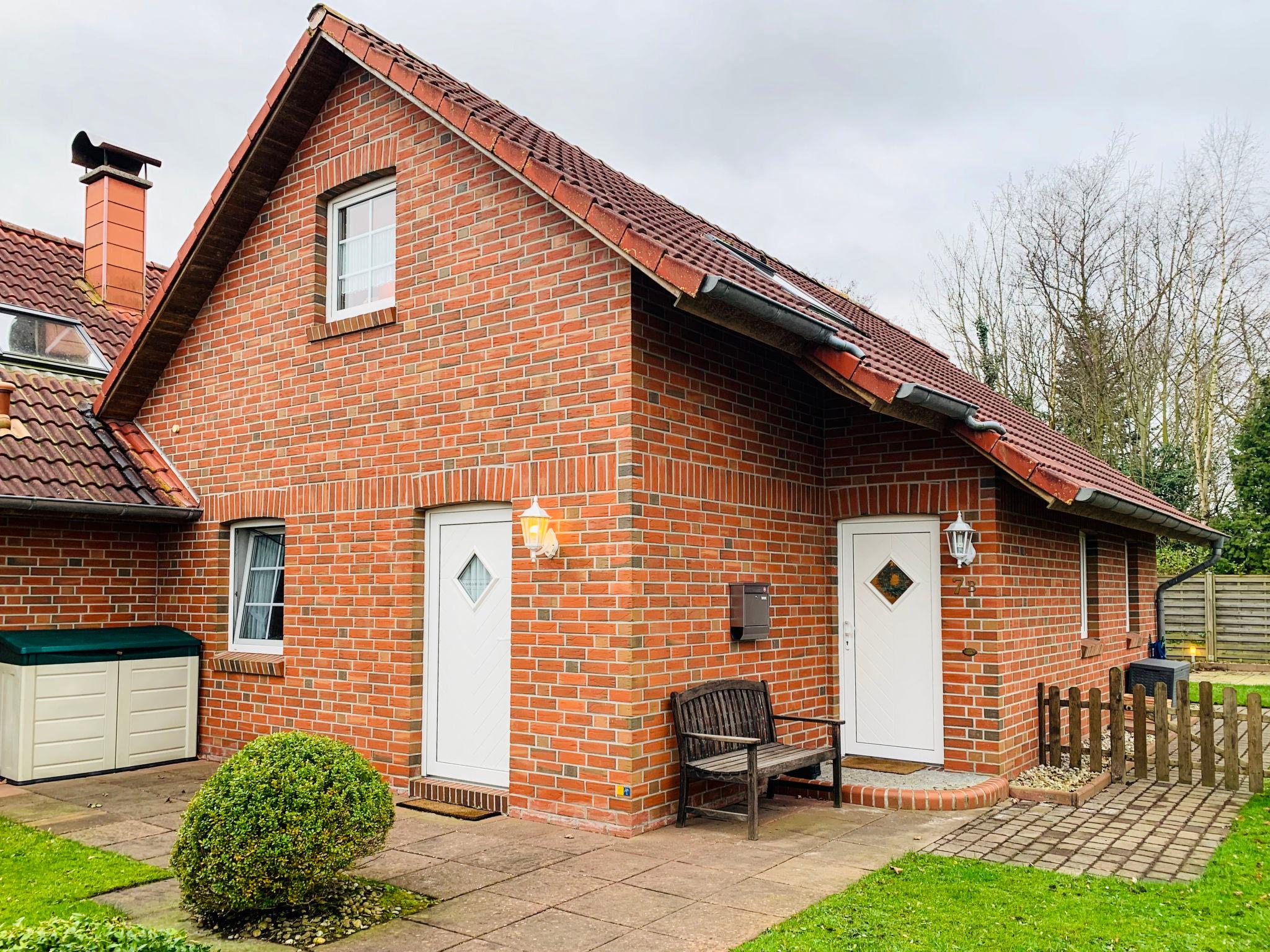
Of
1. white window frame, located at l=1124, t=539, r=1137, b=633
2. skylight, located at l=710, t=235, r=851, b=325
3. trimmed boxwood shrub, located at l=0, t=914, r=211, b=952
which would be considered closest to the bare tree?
white window frame, located at l=1124, t=539, r=1137, b=633

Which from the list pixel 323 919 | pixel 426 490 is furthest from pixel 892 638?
pixel 323 919

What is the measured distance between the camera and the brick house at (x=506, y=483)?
710 centimetres

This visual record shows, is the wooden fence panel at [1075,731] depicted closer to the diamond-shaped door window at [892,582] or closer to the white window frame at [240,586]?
the diamond-shaped door window at [892,582]

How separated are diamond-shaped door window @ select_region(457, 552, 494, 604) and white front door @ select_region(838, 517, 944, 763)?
3.35m

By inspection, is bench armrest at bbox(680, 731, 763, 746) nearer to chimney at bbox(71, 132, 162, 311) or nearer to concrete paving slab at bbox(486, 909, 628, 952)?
concrete paving slab at bbox(486, 909, 628, 952)

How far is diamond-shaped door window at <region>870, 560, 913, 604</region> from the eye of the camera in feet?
29.1

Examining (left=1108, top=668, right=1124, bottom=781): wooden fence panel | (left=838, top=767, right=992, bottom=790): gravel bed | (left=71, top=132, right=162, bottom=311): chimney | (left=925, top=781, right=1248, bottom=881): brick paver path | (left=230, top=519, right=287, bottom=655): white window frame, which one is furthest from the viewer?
(left=71, top=132, right=162, bottom=311): chimney

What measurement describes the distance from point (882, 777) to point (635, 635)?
9.17 ft

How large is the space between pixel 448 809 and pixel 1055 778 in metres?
4.96

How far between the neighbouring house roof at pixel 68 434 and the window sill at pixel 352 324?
8.09 ft

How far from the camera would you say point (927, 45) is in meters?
14.7

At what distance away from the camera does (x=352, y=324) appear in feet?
29.3

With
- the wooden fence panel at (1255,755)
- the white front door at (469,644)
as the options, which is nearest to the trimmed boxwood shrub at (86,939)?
the white front door at (469,644)

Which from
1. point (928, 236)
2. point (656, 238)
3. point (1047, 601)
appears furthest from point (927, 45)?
point (928, 236)
